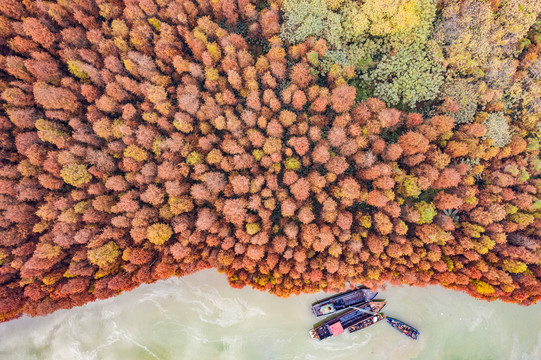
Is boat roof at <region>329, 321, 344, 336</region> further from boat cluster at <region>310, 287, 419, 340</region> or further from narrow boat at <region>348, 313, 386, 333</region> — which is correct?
narrow boat at <region>348, 313, 386, 333</region>

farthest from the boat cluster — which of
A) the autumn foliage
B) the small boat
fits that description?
the autumn foliage

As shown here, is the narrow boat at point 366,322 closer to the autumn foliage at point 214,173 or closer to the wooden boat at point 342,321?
the wooden boat at point 342,321

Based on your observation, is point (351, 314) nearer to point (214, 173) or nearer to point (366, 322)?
point (366, 322)

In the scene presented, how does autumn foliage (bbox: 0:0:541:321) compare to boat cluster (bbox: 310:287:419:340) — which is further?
boat cluster (bbox: 310:287:419:340)

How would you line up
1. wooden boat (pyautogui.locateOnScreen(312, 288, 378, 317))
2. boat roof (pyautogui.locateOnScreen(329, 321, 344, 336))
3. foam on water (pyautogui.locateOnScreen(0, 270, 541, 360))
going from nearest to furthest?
boat roof (pyautogui.locateOnScreen(329, 321, 344, 336)), wooden boat (pyautogui.locateOnScreen(312, 288, 378, 317)), foam on water (pyautogui.locateOnScreen(0, 270, 541, 360))

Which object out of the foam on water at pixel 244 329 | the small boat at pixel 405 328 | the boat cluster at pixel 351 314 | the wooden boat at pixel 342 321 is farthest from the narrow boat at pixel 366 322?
the small boat at pixel 405 328

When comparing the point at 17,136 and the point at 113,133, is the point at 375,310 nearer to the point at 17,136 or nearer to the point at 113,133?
the point at 113,133

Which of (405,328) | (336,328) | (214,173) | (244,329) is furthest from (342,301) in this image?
(214,173)
